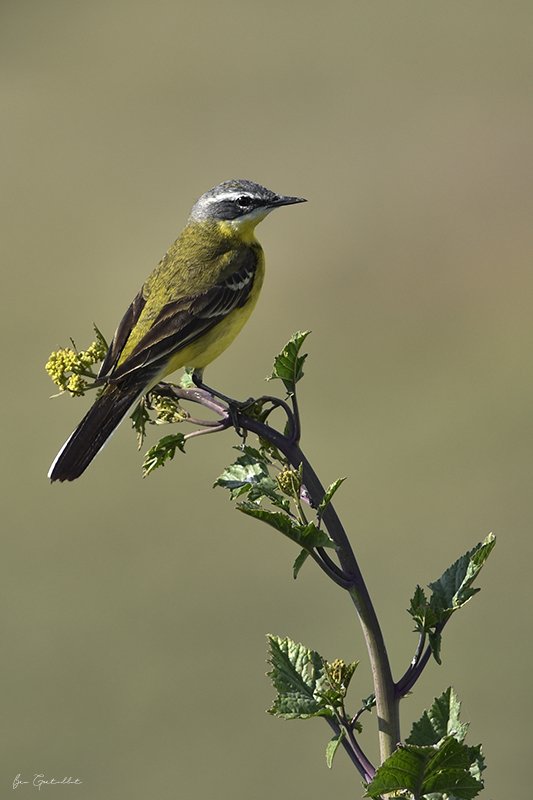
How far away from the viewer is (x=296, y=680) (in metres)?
1.86

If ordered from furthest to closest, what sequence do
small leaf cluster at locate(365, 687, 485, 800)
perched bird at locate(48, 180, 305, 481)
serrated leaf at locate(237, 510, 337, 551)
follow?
perched bird at locate(48, 180, 305, 481) < serrated leaf at locate(237, 510, 337, 551) < small leaf cluster at locate(365, 687, 485, 800)

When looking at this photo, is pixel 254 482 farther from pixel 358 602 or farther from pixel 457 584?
pixel 457 584

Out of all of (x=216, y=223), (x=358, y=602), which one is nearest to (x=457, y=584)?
(x=358, y=602)

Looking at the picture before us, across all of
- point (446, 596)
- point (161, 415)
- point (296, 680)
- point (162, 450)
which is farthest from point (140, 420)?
point (446, 596)

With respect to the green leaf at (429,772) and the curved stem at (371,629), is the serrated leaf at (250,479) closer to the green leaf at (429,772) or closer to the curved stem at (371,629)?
the curved stem at (371,629)

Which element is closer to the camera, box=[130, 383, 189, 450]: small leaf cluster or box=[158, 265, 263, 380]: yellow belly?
box=[130, 383, 189, 450]: small leaf cluster

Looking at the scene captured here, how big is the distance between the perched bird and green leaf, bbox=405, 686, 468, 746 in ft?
4.94

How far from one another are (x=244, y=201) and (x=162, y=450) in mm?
3097

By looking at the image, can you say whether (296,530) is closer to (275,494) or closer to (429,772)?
(275,494)

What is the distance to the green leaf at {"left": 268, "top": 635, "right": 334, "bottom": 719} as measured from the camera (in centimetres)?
177

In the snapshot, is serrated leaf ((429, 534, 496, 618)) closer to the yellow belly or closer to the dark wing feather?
the dark wing feather

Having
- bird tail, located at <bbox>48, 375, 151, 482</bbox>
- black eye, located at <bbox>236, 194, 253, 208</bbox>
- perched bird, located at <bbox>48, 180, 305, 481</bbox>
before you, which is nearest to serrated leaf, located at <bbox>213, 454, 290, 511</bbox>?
bird tail, located at <bbox>48, 375, 151, 482</bbox>

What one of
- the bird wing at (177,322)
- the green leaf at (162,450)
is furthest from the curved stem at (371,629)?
the bird wing at (177,322)

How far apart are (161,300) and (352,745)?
2751 mm
